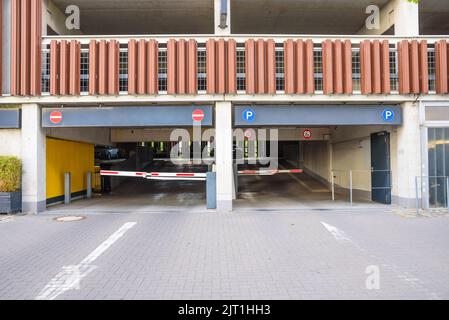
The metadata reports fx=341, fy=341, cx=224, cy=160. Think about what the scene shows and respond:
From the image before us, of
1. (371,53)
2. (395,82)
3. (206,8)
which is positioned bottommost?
(395,82)

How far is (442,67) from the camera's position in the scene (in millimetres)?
11664

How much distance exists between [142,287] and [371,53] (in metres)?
10.9

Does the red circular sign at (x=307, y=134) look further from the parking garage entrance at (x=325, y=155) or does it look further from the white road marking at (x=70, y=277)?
the white road marking at (x=70, y=277)

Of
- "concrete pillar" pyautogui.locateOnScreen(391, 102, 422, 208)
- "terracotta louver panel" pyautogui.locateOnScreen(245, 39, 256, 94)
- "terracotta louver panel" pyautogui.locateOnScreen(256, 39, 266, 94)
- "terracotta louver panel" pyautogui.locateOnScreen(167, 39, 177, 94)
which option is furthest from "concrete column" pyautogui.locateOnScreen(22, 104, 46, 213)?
"concrete pillar" pyautogui.locateOnScreen(391, 102, 422, 208)

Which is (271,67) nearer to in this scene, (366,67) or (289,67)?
(289,67)

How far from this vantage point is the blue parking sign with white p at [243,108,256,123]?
1184 cm

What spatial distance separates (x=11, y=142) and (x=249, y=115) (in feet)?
27.1

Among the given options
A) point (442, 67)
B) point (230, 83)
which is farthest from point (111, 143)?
point (442, 67)

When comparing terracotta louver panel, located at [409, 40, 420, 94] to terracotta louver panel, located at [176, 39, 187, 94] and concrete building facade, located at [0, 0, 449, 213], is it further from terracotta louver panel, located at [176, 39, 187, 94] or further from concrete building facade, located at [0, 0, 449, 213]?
terracotta louver panel, located at [176, 39, 187, 94]

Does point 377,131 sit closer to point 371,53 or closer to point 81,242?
point 371,53

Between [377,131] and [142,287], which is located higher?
[377,131]
